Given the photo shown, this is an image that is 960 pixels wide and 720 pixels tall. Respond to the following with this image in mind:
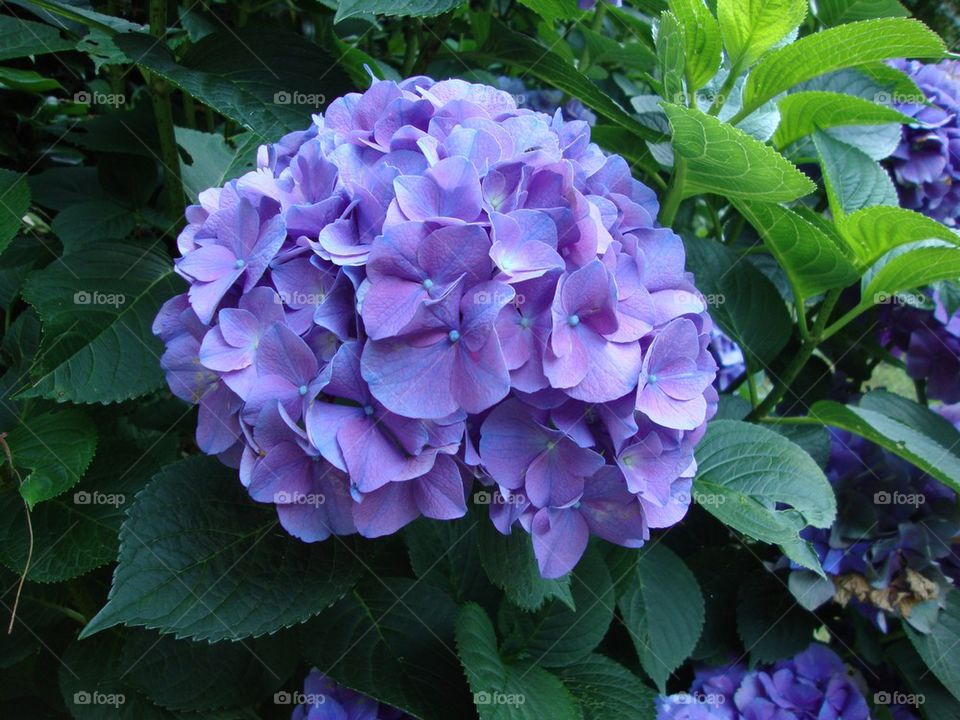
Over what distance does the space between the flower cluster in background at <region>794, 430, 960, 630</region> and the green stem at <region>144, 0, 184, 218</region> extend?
977 millimetres

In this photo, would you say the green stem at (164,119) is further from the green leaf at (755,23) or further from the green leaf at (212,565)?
the green leaf at (755,23)

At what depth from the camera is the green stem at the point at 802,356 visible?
43.2 inches

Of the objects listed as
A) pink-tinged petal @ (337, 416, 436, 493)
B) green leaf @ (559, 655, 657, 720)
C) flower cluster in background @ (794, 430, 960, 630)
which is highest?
pink-tinged petal @ (337, 416, 436, 493)

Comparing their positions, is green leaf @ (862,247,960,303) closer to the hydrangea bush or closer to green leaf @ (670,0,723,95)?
the hydrangea bush

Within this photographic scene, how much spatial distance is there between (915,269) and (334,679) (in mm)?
804

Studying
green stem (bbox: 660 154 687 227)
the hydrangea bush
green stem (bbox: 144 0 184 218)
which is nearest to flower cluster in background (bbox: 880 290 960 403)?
the hydrangea bush

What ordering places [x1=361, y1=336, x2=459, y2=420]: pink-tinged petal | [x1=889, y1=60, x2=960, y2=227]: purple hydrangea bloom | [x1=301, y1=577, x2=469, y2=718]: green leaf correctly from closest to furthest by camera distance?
[x1=361, y1=336, x2=459, y2=420]: pink-tinged petal, [x1=301, y1=577, x2=469, y2=718]: green leaf, [x1=889, y1=60, x2=960, y2=227]: purple hydrangea bloom

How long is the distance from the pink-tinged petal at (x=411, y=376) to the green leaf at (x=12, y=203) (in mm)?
540

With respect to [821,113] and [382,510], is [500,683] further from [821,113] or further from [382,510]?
[821,113]

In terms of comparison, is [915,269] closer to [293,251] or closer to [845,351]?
[845,351]

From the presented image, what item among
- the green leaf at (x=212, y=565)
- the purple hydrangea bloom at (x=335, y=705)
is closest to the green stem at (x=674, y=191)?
the green leaf at (x=212, y=565)

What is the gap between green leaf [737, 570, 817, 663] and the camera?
1.17 m

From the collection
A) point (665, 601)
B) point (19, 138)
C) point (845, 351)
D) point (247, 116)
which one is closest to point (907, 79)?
Answer: point (845, 351)

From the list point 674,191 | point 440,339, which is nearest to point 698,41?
point 674,191
